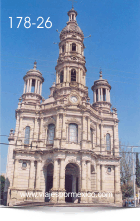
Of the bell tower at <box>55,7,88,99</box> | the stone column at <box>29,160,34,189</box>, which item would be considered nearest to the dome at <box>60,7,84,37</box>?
the bell tower at <box>55,7,88,99</box>

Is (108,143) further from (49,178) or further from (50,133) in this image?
(49,178)

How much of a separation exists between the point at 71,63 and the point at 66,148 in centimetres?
1502

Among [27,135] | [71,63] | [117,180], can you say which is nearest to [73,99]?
[71,63]

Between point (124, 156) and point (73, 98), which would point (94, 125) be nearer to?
point (73, 98)

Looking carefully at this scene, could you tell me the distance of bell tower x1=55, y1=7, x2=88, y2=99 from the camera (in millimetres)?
37625

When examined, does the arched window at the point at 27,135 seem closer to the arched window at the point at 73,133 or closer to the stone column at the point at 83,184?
the arched window at the point at 73,133

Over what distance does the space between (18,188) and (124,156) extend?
22.0 m

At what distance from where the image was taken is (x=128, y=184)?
46312mm

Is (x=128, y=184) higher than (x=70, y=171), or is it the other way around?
(x=70, y=171)

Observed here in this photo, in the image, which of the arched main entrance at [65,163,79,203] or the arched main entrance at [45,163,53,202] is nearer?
the arched main entrance at [45,163,53,202]

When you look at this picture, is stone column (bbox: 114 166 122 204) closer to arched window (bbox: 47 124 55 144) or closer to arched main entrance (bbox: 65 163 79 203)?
arched main entrance (bbox: 65 163 79 203)

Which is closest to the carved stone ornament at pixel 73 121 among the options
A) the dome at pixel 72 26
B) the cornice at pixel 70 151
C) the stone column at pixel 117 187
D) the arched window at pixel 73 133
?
the arched window at pixel 73 133

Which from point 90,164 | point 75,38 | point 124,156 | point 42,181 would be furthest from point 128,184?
point 75,38

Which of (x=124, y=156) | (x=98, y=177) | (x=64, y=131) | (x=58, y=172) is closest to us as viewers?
(x=58, y=172)
